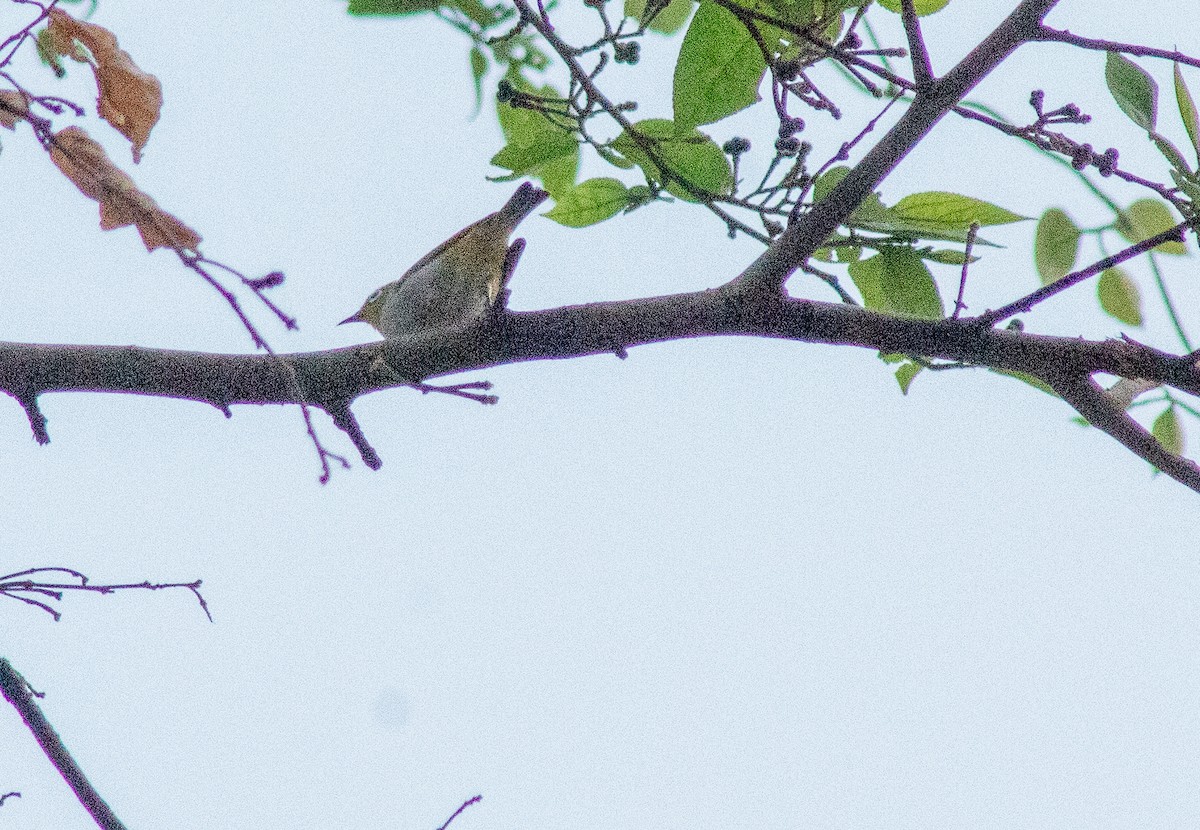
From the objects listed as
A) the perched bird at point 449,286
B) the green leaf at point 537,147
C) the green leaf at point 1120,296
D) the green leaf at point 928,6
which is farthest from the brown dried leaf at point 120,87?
the perched bird at point 449,286

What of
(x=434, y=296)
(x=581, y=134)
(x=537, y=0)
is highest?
(x=434, y=296)

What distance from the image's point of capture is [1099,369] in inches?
93.3

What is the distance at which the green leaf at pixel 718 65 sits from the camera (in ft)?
7.87

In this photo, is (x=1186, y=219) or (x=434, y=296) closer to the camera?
(x=1186, y=219)

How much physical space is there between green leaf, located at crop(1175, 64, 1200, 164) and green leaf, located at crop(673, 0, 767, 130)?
78 centimetres

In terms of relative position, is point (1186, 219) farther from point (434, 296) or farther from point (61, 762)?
point (434, 296)

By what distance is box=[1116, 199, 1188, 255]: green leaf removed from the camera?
8.79ft

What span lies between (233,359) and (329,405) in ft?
0.67

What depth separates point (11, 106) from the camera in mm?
1735

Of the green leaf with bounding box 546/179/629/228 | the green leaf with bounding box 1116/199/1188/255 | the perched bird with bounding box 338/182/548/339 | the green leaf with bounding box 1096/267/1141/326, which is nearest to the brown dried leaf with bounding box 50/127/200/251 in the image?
the green leaf with bounding box 546/179/629/228

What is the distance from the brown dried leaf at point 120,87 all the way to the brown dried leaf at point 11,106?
0.16 metres

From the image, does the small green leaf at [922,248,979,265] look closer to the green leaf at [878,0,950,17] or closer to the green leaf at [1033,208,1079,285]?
the green leaf at [1033,208,1079,285]

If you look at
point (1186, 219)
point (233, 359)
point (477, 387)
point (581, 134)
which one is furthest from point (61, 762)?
point (1186, 219)

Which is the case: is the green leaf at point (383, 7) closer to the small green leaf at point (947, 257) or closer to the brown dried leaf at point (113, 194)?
the brown dried leaf at point (113, 194)
